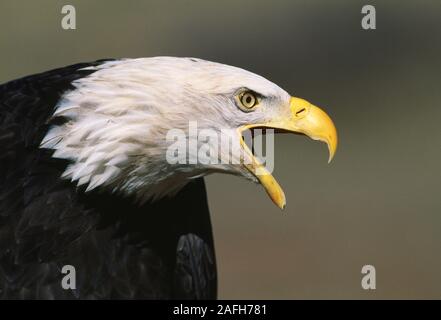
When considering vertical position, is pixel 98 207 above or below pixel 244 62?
below

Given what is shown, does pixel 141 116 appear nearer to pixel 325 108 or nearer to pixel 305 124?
pixel 305 124

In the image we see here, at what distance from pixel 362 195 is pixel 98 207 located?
738 centimetres

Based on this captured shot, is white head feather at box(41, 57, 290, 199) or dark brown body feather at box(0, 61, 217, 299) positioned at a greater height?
white head feather at box(41, 57, 290, 199)

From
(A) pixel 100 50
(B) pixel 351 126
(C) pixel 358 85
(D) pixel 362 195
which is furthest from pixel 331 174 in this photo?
(A) pixel 100 50

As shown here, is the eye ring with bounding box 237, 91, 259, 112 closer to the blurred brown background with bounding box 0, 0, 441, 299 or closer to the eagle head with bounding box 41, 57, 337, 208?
the eagle head with bounding box 41, 57, 337, 208

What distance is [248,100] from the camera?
4.79m

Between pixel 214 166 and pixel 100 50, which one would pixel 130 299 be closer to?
pixel 214 166

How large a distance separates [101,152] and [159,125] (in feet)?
0.84

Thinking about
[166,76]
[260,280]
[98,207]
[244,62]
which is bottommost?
[260,280]

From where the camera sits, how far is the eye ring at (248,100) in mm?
4770

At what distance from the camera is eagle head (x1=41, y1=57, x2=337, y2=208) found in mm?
4699

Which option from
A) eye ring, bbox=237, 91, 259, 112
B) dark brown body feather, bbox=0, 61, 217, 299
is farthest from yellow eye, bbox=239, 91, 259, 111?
dark brown body feather, bbox=0, 61, 217, 299

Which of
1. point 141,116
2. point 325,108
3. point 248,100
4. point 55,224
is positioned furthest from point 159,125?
point 325,108

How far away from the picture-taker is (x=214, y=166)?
4773 millimetres
